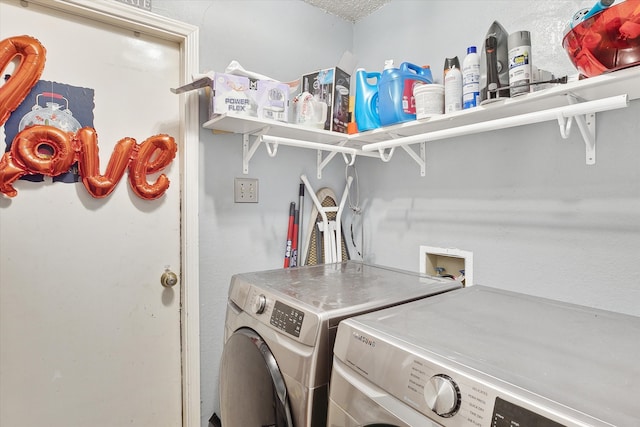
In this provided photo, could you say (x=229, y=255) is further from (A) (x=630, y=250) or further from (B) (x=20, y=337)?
(A) (x=630, y=250)

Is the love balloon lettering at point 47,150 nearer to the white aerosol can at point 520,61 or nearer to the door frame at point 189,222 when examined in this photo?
the door frame at point 189,222

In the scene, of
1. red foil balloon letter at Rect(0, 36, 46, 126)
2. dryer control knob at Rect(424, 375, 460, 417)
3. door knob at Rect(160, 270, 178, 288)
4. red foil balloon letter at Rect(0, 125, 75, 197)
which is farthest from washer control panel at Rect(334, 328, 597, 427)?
red foil balloon letter at Rect(0, 36, 46, 126)

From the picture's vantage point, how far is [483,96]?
1207mm

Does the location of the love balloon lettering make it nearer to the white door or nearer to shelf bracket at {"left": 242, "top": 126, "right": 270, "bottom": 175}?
the white door

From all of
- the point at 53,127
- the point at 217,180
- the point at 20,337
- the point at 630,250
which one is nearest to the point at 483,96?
the point at 630,250

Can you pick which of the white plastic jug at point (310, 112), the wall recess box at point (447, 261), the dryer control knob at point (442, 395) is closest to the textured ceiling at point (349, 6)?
the white plastic jug at point (310, 112)

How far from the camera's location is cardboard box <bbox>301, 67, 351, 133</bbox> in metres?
1.75

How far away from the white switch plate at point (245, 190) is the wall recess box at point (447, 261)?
3.02ft

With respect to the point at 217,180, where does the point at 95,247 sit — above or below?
below

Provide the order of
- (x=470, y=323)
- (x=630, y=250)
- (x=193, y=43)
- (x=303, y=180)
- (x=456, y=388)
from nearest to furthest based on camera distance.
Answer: (x=456, y=388) → (x=470, y=323) → (x=630, y=250) → (x=193, y=43) → (x=303, y=180)

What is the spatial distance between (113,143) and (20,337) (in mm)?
843

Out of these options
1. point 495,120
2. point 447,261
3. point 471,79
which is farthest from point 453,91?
point 447,261

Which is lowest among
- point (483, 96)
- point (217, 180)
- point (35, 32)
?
point (217, 180)

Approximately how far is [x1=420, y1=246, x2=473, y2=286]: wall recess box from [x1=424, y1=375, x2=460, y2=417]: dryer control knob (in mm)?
990
